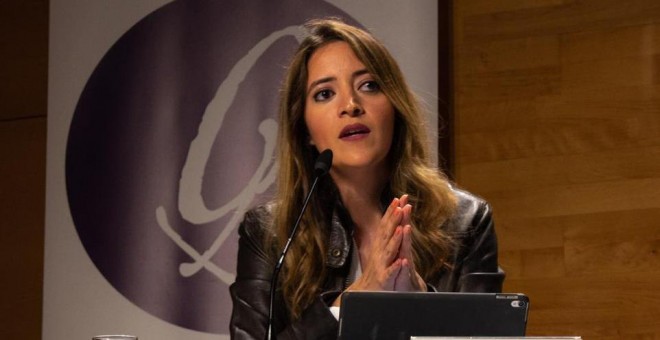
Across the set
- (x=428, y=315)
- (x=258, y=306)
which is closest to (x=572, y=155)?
(x=258, y=306)

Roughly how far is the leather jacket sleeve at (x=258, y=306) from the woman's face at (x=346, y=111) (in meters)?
0.27

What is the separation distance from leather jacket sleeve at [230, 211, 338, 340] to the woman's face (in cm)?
27

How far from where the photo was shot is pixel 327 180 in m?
2.87

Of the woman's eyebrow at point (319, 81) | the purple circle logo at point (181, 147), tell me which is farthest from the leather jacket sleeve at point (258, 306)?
the purple circle logo at point (181, 147)

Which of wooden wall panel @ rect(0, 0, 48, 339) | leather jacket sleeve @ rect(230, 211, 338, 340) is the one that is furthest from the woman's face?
wooden wall panel @ rect(0, 0, 48, 339)

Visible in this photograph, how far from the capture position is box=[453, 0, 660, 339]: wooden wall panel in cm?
346

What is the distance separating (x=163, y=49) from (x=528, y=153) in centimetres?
134

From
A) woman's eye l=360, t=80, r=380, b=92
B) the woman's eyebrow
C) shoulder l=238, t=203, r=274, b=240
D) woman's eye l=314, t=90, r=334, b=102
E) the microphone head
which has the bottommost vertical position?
shoulder l=238, t=203, r=274, b=240

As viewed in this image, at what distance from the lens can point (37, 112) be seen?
4.49 metres

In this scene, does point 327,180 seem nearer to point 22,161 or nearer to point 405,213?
point 405,213

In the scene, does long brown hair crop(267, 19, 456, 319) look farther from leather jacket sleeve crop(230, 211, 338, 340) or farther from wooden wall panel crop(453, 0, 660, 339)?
wooden wall panel crop(453, 0, 660, 339)

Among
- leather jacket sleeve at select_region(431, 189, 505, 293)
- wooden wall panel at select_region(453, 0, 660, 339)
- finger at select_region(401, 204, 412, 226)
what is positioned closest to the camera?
finger at select_region(401, 204, 412, 226)

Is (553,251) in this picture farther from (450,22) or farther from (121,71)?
(121,71)

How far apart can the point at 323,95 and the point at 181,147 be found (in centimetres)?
127
